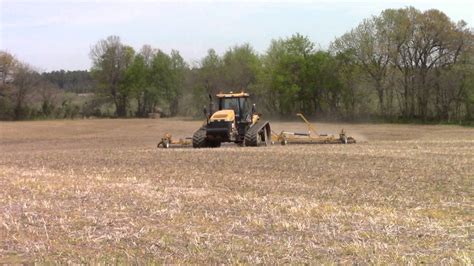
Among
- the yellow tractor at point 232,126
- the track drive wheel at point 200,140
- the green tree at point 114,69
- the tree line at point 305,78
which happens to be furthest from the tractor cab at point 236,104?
the green tree at point 114,69

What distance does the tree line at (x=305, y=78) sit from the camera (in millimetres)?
59156

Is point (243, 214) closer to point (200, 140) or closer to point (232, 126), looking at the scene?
point (232, 126)

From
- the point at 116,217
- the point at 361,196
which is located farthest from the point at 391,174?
the point at 116,217

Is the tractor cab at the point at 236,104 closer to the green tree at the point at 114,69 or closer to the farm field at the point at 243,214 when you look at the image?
the farm field at the point at 243,214

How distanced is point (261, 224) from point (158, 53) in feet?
299

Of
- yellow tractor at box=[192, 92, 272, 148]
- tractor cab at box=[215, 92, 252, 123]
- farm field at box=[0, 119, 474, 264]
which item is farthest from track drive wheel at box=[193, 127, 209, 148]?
farm field at box=[0, 119, 474, 264]

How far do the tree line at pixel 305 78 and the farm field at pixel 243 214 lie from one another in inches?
1798

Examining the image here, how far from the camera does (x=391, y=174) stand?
14.1 metres

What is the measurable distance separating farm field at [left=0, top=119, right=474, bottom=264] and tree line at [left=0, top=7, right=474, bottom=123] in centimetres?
4567

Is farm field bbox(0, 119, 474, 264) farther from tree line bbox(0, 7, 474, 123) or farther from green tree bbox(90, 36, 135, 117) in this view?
green tree bbox(90, 36, 135, 117)

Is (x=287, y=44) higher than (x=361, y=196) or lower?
higher

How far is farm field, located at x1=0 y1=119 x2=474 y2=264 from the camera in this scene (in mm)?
6449

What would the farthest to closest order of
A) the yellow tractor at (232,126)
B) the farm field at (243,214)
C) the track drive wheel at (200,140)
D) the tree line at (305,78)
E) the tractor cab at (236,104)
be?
the tree line at (305,78), the tractor cab at (236,104), the track drive wheel at (200,140), the yellow tractor at (232,126), the farm field at (243,214)

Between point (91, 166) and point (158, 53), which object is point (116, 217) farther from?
point (158, 53)
